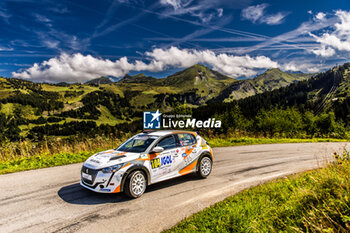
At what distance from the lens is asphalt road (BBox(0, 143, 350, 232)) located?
4.65m

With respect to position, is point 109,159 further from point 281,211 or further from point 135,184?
point 281,211

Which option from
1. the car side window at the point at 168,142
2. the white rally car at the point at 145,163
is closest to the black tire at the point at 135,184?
the white rally car at the point at 145,163

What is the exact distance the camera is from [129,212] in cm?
525

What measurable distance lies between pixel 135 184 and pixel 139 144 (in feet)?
4.87

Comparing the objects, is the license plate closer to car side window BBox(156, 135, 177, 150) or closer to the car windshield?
the car windshield

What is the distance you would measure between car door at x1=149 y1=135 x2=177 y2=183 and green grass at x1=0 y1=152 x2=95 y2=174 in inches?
231

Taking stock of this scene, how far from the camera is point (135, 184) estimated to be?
612 centimetres

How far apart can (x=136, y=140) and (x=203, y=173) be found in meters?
2.89

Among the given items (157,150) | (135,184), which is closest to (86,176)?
(135,184)

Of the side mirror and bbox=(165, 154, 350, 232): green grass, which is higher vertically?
the side mirror

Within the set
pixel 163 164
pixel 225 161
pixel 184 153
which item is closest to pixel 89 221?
pixel 163 164

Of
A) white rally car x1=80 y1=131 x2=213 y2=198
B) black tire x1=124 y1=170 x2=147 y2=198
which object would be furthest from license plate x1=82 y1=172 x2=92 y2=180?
black tire x1=124 y1=170 x2=147 y2=198

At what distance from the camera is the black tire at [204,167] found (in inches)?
316

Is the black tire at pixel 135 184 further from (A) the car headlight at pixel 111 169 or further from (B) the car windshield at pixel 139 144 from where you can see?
(B) the car windshield at pixel 139 144
